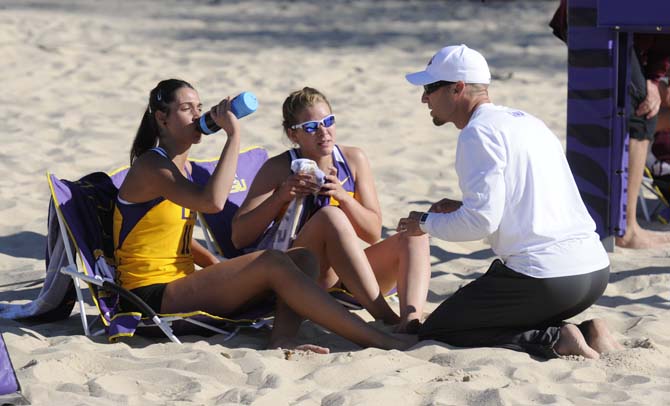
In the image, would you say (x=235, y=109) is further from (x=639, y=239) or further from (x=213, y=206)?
(x=639, y=239)

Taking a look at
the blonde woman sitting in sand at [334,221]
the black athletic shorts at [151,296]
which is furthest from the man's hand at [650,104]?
Answer: the black athletic shorts at [151,296]

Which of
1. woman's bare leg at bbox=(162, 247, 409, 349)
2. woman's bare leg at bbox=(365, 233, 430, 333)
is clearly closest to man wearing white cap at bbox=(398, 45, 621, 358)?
woman's bare leg at bbox=(365, 233, 430, 333)

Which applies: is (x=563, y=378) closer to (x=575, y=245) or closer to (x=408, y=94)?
(x=575, y=245)

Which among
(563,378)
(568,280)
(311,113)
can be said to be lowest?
(563,378)

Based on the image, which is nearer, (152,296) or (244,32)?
(152,296)

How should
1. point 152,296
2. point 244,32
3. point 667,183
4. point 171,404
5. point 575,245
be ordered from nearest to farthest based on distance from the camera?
point 171,404 < point 575,245 < point 152,296 < point 667,183 < point 244,32

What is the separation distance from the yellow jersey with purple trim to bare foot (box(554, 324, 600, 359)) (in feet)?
4.89

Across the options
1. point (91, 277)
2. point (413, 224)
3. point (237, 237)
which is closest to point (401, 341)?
point (413, 224)

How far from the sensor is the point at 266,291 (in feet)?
14.0

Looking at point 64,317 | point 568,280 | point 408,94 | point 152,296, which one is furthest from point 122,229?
point 408,94

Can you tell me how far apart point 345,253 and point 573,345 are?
0.94 meters

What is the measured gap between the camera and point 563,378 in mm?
3789

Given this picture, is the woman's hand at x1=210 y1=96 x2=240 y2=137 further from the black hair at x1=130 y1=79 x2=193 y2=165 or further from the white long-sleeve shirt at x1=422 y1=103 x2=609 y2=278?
the white long-sleeve shirt at x1=422 y1=103 x2=609 y2=278

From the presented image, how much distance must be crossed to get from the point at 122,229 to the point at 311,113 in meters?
0.89
